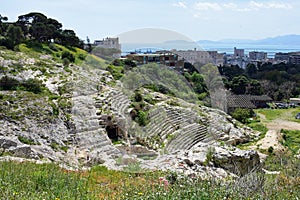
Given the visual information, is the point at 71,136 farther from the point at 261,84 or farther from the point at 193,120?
A: the point at 261,84

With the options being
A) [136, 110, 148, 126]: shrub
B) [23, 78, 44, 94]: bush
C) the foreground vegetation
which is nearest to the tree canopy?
[23, 78, 44, 94]: bush

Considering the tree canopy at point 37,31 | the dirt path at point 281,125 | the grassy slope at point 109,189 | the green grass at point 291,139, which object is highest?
the tree canopy at point 37,31

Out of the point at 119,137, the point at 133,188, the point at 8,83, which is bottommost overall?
the point at 119,137

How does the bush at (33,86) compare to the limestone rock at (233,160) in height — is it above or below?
above

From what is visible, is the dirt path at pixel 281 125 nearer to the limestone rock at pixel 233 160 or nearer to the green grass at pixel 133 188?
the limestone rock at pixel 233 160

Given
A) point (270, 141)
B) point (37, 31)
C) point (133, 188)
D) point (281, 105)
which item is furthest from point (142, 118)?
point (281, 105)

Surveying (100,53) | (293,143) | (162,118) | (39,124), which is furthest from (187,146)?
(100,53)

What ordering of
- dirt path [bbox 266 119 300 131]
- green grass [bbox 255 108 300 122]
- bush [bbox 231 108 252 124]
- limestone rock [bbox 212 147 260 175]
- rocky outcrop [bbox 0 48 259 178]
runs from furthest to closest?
1. green grass [bbox 255 108 300 122]
2. bush [bbox 231 108 252 124]
3. dirt path [bbox 266 119 300 131]
4. limestone rock [bbox 212 147 260 175]
5. rocky outcrop [bbox 0 48 259 178]

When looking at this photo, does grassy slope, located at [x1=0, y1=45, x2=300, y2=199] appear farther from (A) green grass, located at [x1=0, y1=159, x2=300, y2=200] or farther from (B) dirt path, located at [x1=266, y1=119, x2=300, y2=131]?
(B) dirt path, located at [x1=266, y1=119, x2=300, y2=131]

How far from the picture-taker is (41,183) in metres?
3.73

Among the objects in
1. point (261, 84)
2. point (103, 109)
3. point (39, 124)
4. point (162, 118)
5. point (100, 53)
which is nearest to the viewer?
point (39, 124)

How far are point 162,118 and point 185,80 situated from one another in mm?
1796

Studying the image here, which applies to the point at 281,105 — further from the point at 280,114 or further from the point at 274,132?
the point at 274,132

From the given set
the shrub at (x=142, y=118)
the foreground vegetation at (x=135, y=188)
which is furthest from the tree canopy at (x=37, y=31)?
the foreground vegetation at (x=135, y=188)
